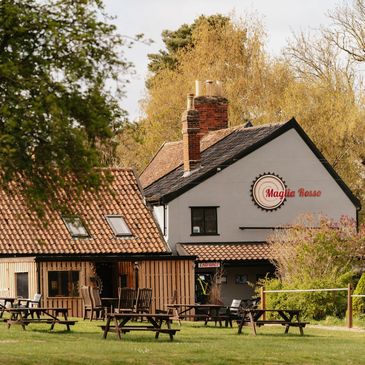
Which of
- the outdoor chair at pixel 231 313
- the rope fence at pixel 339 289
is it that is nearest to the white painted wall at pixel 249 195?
the rope fence at pixel 339 289

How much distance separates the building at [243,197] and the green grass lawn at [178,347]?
19.7m

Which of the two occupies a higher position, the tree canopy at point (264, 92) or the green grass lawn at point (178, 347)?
the tree canopy at point (264, 92)

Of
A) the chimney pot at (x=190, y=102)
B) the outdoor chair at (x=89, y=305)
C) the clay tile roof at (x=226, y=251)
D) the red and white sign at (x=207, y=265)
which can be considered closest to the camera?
the outdoor chair at (x=89, y=305)

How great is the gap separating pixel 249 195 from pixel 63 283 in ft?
39.6

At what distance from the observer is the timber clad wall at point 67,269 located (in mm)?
45188

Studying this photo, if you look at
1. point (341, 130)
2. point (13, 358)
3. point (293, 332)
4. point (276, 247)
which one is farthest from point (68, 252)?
point (13, 358)

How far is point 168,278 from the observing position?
47219 mm

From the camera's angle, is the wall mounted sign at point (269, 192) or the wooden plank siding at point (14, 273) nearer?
the wooden plank siding at point (14, 273)

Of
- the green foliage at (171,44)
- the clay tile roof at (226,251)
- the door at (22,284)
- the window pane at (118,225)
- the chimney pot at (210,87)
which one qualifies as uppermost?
the green foliage at (171,44)

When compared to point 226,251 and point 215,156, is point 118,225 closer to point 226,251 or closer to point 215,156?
point 226,251

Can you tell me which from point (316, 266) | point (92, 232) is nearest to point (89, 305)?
point (316, 266)

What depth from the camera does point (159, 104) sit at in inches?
2751

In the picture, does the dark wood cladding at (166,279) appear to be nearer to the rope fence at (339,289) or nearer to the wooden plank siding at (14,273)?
the wooden plank siding at (14,273)

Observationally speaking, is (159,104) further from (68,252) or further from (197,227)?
(68,252)
